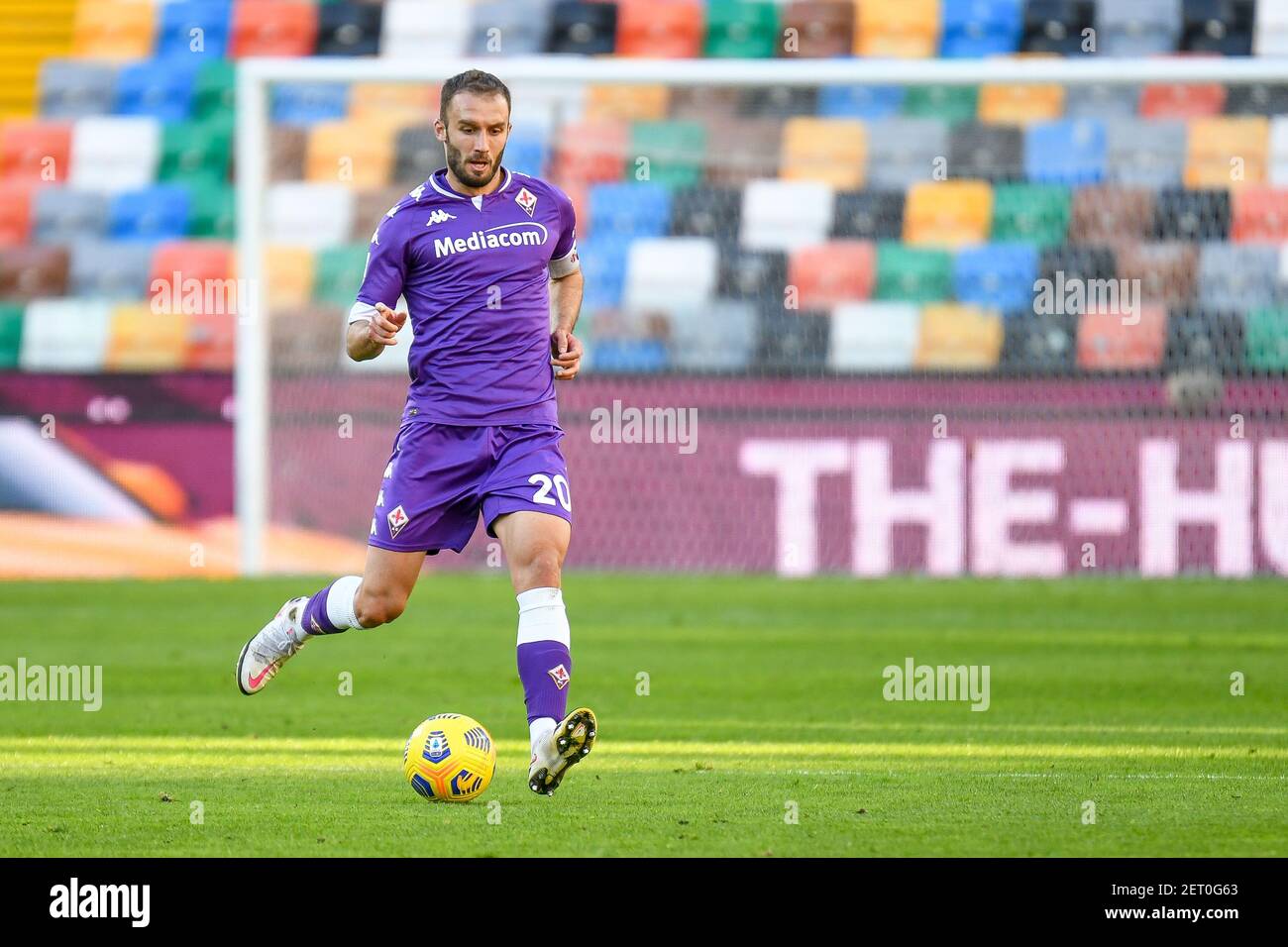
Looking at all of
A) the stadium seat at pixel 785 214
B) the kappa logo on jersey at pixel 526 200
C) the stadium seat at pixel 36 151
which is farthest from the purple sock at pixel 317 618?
the stadium seat at pixel 36 151

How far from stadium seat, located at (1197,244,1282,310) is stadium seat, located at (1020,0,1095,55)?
384 centimetres

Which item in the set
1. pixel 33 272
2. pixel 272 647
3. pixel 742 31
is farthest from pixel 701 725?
pixel 742 31

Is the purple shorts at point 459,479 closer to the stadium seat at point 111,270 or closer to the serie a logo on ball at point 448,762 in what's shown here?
the serie a logo on ball at point 448,762

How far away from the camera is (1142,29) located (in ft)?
61.7

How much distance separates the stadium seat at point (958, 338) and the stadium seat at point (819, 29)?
13.5 ft

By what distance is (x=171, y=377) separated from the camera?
15.9m

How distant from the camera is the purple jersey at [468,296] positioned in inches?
263

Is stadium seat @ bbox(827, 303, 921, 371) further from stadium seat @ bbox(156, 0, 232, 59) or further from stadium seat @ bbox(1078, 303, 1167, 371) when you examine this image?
stadium seat @ bbox(156, 0, 232, 59)

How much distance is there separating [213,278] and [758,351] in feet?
16.9

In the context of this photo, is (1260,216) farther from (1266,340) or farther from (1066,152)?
(1066,152)

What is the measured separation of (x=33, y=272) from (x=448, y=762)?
526 inches

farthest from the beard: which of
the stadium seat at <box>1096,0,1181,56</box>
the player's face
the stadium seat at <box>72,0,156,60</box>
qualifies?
the stadium seat at <box>72,0,156,60</box>

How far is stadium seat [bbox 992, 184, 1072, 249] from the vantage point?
16578 millimetres
